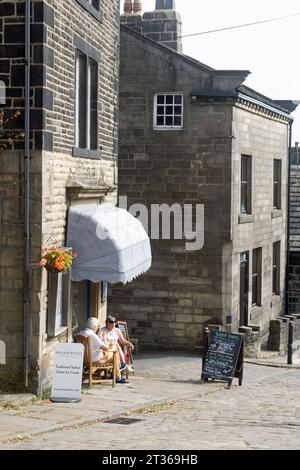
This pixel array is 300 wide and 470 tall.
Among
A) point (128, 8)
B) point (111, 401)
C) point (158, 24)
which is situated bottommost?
point (111, 401)

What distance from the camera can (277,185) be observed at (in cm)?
2984

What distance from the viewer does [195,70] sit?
23375 mm

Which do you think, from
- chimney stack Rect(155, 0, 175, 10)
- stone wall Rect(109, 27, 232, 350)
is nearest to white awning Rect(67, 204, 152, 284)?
stone wall Rect(109, 27, 232, 350)

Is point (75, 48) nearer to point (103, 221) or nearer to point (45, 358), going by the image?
point (103, 221)

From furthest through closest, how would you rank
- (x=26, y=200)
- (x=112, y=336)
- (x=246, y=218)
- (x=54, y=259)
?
(x=246, y=218)
(x=112, y=336)
(x=54, y=259)
(x=26, y=200)

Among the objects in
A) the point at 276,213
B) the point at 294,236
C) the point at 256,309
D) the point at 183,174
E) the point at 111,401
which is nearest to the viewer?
the point at 111,401

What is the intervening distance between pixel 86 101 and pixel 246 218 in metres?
8.26

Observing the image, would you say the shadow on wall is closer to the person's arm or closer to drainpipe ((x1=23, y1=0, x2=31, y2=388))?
drainpipe ((x1=23, y1=0, x2=31, y2=388))

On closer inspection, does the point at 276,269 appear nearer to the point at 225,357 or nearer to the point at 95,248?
the point at 225,357

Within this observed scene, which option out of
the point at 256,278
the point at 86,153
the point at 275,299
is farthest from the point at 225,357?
the point at 275,299

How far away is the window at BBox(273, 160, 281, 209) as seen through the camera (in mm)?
29594

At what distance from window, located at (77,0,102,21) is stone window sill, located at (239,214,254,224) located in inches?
308

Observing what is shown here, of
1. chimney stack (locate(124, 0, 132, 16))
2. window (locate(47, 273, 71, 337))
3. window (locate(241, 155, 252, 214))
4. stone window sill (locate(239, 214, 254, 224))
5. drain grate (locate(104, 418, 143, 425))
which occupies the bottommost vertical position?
drain grate (locate(104, 418, 143, 425))
